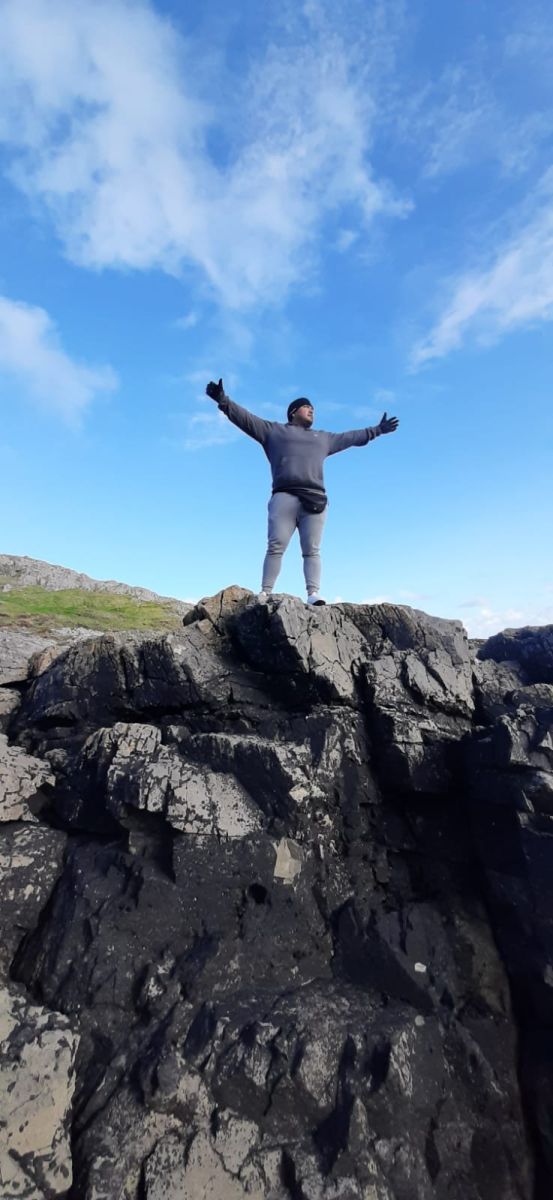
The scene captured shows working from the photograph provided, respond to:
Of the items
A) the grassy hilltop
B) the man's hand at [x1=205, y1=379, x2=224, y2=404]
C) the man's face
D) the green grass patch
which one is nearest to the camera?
the man's hand at [x1=205, y1=379, x2=224, y2=404]

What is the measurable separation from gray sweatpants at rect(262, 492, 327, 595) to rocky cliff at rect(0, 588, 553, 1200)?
1248 millimetres

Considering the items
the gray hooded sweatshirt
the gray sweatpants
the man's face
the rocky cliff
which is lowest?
the rocky cliff

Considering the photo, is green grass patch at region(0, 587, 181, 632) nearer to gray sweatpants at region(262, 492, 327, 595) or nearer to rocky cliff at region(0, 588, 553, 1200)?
gray sweatpants at region(262, 492, 327, 595)

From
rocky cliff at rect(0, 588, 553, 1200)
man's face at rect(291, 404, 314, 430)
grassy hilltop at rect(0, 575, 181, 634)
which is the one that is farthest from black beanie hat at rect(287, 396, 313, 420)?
grassy hilltop at rect(0, 575, 181, 634)

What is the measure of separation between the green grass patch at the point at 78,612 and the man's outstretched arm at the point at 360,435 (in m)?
17.5

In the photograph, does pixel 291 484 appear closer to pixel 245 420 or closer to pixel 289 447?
pixel 289 447

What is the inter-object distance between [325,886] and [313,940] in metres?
0.74

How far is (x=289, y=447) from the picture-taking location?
12367mm

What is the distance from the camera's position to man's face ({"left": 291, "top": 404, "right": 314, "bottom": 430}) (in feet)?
42.4

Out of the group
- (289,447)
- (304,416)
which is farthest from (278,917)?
(304,416)

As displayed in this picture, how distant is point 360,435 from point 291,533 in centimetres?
304

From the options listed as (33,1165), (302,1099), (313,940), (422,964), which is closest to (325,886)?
(313,940)

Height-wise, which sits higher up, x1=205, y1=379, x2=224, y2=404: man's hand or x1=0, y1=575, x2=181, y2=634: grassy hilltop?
x1=205, y1=379, x2=224, y2=404: man's hand

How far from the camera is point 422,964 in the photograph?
785cm
